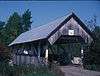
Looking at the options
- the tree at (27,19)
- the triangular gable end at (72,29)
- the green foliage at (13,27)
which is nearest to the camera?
the triangular gable end at (72,29)

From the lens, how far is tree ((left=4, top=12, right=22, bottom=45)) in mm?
68537

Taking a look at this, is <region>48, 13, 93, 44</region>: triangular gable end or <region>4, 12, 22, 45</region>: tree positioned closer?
<region>48, 13, 93, 44</region>: triangular gable end

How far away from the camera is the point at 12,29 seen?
78688mm

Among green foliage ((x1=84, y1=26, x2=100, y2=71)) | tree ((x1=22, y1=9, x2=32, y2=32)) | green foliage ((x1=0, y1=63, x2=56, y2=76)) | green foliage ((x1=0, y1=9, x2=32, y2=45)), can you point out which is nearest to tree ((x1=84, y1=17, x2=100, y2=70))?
green foliage ((x1=84, y1=26, x2=100, y2=71))

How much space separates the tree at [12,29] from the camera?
68.5 m

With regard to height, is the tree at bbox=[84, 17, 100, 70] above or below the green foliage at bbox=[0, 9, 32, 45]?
below

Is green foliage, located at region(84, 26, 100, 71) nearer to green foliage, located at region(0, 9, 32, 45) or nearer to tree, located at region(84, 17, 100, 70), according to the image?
tree, located at region(84, 17, 100, 70)

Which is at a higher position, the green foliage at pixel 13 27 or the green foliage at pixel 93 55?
the green foliage at pixel 13 27

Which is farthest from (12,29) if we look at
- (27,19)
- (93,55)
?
(93,55)

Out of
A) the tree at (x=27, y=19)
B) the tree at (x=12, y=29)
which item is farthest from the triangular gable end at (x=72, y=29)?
the tree at (x=27, y=19)

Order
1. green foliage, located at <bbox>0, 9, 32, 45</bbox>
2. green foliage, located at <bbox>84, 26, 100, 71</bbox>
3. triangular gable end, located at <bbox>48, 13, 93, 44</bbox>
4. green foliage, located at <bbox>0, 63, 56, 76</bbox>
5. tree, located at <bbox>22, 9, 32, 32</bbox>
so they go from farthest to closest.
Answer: tree, located at <bbox>22, 9, 32, 32</bbox> < green foliage, located at <bbox>0, 9, 32, 45</bbox> < green foliage, located at <bbox>84, 26, 100, 71</bbox> < triangular gable end, located at <bbox>48, 13, 93, 44</bbox> < green foliage, located at <bbox>0, 63, 56, 76</bbox>

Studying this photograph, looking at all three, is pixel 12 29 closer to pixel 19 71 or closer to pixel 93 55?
pixel 93 55

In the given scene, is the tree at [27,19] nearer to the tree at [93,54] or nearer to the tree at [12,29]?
the tree at [12,29]

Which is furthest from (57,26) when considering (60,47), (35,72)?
(60,47)
